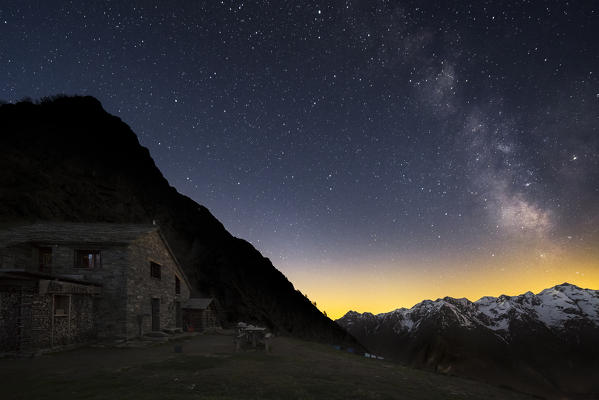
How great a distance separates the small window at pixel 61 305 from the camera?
70.7ft

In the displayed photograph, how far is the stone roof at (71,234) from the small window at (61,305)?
4.81 meters

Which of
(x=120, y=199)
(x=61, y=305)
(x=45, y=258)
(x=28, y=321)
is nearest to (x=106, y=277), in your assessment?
(x=61, y=305)

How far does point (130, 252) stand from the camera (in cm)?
2688

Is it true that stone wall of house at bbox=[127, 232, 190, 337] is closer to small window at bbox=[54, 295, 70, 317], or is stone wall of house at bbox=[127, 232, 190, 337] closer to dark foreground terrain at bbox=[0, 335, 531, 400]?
small window at bbox=[54, 295, 70, 317]

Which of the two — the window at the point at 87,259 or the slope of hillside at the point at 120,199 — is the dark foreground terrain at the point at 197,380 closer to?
the window at the point at 87,259

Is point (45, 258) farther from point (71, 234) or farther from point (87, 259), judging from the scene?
point (87, 259)

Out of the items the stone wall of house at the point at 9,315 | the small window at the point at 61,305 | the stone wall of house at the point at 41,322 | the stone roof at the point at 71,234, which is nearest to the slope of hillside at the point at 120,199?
the stone roof at the point at 71,234

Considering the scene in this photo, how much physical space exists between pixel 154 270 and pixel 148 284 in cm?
234

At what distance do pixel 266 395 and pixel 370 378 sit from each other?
19.6 ft

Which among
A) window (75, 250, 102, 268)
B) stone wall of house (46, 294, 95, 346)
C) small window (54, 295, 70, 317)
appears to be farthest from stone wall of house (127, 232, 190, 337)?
small window (54, 295, 70, 317)

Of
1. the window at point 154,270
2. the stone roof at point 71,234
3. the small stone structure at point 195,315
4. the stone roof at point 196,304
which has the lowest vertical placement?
the small stone structure at point 195,315

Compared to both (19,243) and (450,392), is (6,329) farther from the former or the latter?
(450,392)

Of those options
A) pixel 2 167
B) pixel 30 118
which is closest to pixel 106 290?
pixel 2 167

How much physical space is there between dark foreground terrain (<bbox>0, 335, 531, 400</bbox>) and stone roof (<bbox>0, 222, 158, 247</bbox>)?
9.52 metres
